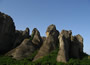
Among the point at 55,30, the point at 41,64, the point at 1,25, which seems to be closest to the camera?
the point at 41,64

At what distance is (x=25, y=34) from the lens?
165 ft

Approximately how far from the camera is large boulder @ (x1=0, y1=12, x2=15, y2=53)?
43.4 metres

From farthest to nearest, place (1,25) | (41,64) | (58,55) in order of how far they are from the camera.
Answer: (1,25) → (58,55) → (41,64)

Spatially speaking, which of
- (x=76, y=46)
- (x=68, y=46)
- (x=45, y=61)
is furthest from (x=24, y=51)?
(x=76, y=46)

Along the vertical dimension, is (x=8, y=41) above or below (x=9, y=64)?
above

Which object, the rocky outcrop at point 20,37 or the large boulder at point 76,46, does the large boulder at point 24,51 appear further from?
the large boulder at point 76,46

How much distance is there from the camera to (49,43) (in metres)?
37.2

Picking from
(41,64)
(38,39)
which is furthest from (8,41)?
(41,64)

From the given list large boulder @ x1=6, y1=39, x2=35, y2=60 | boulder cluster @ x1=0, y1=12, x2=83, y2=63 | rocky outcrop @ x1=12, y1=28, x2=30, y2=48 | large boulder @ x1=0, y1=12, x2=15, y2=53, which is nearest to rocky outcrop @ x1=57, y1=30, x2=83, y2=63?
boulder cluster @ x1=0, y1=12, x2=83, y2=63

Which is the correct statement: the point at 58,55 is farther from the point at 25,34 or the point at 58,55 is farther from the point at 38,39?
the point at 25,34

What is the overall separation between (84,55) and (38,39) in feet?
38.1

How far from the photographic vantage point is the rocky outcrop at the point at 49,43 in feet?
117

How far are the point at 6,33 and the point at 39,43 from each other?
9.52 metres

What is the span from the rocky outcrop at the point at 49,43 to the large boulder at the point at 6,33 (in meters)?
11.5
